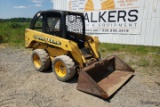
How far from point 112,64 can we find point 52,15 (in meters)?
2.42

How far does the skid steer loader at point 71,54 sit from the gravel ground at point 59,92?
0.22 m

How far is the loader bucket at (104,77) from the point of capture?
3.94 meters

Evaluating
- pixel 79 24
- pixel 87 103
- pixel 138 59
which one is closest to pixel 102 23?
pixel 138 59

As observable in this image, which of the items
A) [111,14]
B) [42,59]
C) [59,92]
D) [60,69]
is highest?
[111,14]

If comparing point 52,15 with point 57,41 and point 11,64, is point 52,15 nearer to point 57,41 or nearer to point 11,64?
point 57,41

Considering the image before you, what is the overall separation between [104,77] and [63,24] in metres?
1.91

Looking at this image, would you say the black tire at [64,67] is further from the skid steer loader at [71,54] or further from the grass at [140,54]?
the grass at [140,54]

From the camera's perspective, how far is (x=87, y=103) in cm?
385

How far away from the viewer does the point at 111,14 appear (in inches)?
402

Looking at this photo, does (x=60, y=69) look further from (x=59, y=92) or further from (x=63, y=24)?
(x=63, y=24)

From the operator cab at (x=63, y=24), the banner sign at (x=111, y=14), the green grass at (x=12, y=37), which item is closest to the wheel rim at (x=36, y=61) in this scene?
the operator cab at (x=63, y=24)

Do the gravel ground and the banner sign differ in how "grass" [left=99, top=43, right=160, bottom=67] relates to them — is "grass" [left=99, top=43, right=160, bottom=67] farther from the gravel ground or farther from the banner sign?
the banner sign

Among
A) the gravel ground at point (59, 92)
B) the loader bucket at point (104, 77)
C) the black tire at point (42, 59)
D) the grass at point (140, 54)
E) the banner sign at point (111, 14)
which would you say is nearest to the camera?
the gravel ground at point (59, 92)

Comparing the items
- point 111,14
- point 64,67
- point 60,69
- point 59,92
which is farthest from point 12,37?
point 59,92
